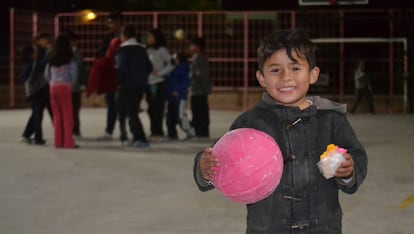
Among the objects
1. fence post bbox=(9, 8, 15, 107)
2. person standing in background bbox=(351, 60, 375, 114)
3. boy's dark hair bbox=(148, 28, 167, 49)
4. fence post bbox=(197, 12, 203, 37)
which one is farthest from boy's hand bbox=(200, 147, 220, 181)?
fence post bbox=(9, 8, 15, 107)

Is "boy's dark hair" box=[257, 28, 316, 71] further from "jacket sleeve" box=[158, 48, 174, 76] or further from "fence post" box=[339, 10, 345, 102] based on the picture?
"fence post" box=[339, 10, 345, 102]

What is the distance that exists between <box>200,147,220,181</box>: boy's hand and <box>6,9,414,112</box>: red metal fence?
51.2 feet

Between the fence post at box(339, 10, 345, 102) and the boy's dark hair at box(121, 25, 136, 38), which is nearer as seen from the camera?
the boy's dark hair at box(121, 25, 136, 38)

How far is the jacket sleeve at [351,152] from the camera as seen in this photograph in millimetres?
2904

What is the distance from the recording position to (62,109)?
1055cm

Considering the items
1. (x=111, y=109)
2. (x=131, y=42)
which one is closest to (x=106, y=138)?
(x=111, y=109)

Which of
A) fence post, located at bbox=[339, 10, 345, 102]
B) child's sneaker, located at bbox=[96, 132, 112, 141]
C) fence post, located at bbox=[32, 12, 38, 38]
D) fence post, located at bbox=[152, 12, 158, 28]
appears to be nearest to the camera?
child's sneaker, located at bbox=[96, 132, 112, 141]

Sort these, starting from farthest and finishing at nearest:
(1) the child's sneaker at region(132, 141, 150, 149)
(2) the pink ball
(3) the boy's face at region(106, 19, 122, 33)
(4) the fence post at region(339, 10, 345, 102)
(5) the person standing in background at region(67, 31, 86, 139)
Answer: (4) the fence post at region(339, 10, 345, 102) < (5) the person standing in background at region(67, 31, 86, 139) < (3) the boy's face at region(106, 19, 122, 33) < (1) the child's sneaker at region(132, 141, 150, 149) < (2) the pink ball

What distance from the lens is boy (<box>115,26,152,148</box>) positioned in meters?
10.4

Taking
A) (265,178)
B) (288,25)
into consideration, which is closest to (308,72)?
(265,178)

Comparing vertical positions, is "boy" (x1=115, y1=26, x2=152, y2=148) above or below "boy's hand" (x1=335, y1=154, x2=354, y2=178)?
above

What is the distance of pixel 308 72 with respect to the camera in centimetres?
293

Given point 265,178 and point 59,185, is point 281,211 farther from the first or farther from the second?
point 59,185

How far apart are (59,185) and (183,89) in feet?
14.7
